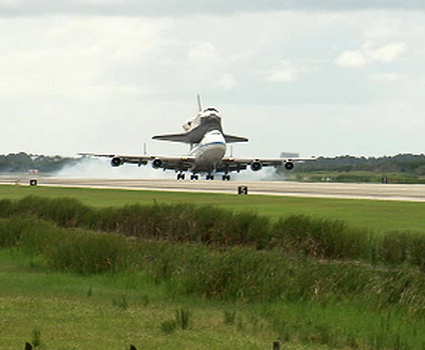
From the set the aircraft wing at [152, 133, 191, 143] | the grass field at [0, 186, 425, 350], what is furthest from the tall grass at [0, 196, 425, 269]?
the aircraft wing at [152, 133, 191, 143]

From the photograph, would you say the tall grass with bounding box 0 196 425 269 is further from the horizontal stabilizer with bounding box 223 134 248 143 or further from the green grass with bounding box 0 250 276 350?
the horizontal stabilizer with bounding box 223 134 248 143

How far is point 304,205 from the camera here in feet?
172

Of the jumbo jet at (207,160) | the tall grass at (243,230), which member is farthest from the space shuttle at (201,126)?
the tall grass at (243,230)

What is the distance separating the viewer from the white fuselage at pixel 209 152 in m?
107

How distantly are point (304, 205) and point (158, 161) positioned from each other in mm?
61029

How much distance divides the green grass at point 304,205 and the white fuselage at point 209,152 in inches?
1407

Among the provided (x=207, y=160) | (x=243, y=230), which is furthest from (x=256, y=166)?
(x=243, y=230)

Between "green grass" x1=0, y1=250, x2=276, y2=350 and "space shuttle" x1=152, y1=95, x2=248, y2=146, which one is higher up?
"space shuttle" x1=152, y1=95, x2=248, y2=146

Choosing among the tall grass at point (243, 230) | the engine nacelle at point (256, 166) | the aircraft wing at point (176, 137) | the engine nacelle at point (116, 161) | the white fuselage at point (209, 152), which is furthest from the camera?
the aircraft wing at point (176, 137)

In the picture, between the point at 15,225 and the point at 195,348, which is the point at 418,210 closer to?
the point at 15,225

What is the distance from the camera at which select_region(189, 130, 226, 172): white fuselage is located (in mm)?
106825

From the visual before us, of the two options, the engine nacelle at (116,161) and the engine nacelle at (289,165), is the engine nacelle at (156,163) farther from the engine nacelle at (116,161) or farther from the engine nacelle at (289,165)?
the engine nacelle at (289,165)

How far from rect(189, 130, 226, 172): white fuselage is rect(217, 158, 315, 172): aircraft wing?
210cm

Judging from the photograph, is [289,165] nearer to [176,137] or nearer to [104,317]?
[176,137]
